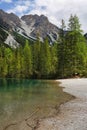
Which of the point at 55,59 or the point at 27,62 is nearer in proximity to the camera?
the point at 55,59

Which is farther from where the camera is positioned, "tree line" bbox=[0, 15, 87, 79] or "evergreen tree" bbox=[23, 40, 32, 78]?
"evergreen tree" bbox=[23, 40, 32, 78]

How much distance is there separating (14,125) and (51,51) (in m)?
81.7

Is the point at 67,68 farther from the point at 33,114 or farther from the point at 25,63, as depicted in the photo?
the point at 33,114

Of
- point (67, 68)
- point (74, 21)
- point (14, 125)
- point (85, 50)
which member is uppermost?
point (74, 21)

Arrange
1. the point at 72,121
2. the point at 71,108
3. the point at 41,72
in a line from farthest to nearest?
the point at 41,72 → the point at 71,108 → the point at 72,121

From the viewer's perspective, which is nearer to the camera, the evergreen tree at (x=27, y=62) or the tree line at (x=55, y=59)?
the tree line at (x=55, y=59)

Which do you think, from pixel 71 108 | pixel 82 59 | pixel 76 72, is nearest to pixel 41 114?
pixel 71 108

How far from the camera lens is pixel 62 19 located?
8356 centimetres

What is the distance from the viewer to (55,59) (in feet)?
307

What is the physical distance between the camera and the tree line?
255ft

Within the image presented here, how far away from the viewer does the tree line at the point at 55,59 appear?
255ft

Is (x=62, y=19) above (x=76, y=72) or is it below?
above

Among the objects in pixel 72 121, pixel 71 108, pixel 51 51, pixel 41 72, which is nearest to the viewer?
pixel 72 121

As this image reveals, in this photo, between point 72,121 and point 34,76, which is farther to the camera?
point 34,76
